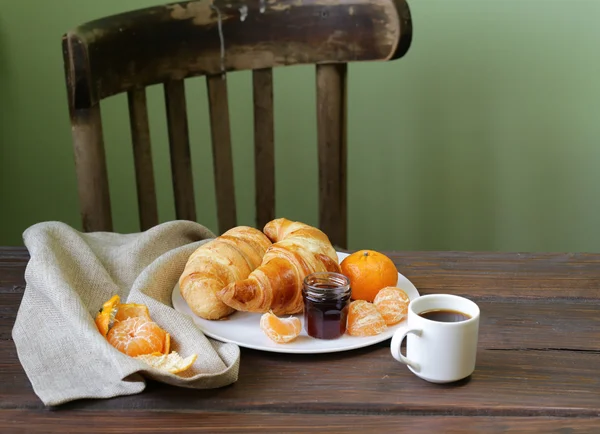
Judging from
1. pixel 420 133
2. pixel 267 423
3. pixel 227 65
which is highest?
pixel 227 65

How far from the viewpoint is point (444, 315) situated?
86cm

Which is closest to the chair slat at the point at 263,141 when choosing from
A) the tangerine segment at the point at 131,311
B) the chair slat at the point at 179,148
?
the chair slat at the point at 179,148

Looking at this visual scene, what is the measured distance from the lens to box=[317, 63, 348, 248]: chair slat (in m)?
1.46

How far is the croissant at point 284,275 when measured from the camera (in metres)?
0.91

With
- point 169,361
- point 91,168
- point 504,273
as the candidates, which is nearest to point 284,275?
point 169,361

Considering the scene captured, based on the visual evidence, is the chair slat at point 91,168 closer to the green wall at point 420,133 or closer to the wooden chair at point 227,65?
the wooden chair at point 227,65

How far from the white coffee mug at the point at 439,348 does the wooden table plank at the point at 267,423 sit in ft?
0.20

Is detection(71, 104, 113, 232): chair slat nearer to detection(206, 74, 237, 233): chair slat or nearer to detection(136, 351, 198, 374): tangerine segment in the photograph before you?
detection(206, 74, 237, 233): chair slat

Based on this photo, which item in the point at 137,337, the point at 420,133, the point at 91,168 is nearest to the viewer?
the point at 137,337

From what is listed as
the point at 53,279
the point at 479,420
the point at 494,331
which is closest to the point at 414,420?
the point at 479,420

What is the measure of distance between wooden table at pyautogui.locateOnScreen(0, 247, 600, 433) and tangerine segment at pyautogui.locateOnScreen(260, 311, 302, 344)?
2cm

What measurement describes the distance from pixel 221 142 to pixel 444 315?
0.72m

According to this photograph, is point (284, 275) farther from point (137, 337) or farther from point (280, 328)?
point (137, 337)

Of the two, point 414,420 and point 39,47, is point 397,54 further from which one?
point 39,47
